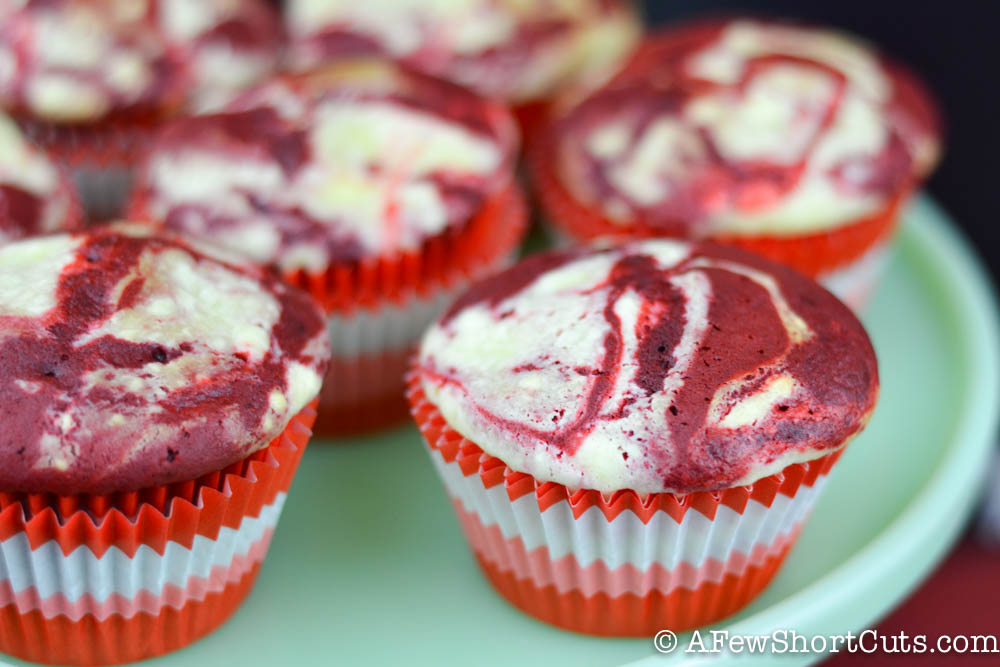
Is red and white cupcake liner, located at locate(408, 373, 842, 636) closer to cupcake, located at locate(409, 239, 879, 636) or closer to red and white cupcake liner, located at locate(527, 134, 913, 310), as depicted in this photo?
cupcake, located at locate(409, 239, 879, 636)

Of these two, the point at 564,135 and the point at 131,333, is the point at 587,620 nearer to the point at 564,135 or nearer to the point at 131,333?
the point at 131,333

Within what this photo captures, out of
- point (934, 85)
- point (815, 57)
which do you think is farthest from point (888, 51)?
point (815, 57)

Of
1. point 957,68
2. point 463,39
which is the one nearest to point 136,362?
point 463,39

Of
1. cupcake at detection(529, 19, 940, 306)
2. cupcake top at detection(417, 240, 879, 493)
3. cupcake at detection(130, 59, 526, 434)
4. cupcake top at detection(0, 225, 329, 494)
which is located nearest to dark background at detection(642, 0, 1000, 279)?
cupcake at detection(529, 19, 940, 306)

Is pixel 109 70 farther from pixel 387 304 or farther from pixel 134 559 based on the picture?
pixel 134 559

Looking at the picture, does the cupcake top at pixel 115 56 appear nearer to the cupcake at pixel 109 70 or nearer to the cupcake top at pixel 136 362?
the cupcake at pixel 109 70

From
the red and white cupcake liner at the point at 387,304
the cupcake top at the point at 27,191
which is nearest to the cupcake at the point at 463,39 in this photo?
the red and white cupcake liner at the point at 387,304

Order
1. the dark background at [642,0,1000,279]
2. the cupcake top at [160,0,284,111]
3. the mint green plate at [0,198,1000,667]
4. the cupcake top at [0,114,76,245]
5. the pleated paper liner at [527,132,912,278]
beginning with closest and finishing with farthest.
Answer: the mint green plate at [0,198,1000,667] < the cupcake top at [0,114,76,245] < the pleated paper liner at [527,132,912,278] < the cupcake top at [160,0,284,111] < the dark background at [642,0,1000,279]

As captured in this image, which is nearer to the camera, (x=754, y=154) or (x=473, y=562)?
(x=473, y=562)
